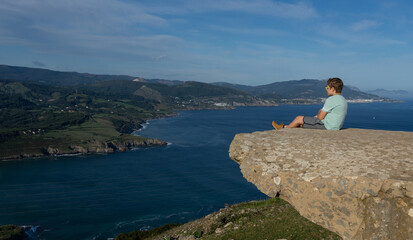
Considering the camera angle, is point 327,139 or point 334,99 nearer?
point 327,139

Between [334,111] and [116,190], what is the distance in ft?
200

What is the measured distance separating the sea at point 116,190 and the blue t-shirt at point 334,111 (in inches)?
1605

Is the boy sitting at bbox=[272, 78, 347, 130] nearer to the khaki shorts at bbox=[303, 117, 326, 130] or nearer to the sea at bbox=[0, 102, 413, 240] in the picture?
the khaki shorts at bbox=[303, 117, 326, 130]

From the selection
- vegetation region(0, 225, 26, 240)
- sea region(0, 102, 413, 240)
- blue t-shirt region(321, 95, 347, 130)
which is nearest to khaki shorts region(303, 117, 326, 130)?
blue t-shirt region(321, 95, 347, 130)

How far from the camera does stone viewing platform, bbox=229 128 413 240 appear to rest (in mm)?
5008

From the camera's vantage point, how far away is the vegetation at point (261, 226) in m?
12.1

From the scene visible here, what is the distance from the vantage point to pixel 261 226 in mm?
13945

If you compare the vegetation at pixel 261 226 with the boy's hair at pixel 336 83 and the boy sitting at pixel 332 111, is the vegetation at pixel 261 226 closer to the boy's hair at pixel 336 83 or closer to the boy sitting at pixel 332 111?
the boy sitting at pixel 332 111

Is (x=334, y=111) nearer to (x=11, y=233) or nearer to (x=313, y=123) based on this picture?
(x=313, y=123)

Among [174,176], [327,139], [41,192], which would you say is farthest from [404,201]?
[41,192]

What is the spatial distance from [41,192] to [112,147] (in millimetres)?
44721

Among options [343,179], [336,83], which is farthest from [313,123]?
[343,179]

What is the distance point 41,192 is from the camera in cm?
6241

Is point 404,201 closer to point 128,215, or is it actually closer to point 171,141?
point 128,215
